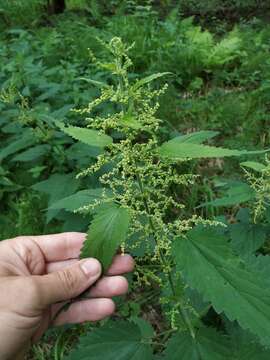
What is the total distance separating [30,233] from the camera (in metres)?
3.81

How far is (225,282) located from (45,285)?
0.80m

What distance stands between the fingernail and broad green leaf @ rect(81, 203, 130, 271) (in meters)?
0.04

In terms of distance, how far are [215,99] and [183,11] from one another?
17.2 ft

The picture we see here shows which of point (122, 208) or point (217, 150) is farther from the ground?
point (217, 150)

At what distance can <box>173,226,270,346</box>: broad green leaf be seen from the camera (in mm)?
1399

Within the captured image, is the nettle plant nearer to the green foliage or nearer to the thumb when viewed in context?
the green foliage

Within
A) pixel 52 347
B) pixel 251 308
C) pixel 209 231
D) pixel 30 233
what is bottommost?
pixel 52 347

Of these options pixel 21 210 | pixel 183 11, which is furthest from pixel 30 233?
pixel 183 11

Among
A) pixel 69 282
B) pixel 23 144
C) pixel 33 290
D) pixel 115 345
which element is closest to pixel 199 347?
pixel 115 345

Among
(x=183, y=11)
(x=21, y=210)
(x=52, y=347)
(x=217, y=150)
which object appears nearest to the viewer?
(x=217, y=150)

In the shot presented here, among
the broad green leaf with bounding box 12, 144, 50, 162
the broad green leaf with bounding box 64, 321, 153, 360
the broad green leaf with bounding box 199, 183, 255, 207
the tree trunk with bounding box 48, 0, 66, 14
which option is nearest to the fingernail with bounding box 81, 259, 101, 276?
the broad green leaf with bounding box 64, 321, 153, 360

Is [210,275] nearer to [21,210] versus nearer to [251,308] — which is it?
[251,308]

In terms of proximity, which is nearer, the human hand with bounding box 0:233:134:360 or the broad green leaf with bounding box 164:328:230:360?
the broad green leaf with bounding box 164:328:230:360

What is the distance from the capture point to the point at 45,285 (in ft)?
6.11
